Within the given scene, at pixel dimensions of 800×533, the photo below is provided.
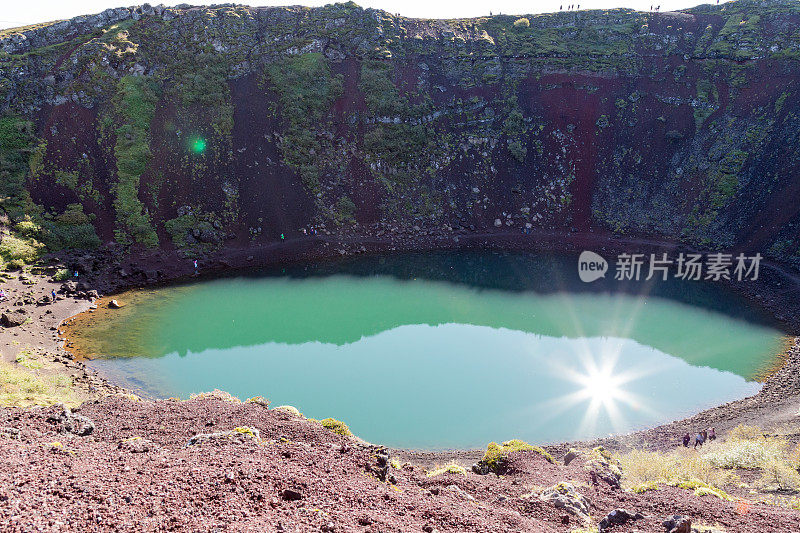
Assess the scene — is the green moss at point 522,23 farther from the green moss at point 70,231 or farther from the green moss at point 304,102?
the green moss at point 70,231

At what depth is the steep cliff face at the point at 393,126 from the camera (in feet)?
132

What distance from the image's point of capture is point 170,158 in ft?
139

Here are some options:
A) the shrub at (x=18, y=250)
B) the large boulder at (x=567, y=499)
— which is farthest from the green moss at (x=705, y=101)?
the shrub at (x=18, y=250)

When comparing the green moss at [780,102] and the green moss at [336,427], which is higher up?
the green moss at [780,102]

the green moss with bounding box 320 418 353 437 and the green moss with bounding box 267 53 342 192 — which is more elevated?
the green moss with bounding box 267 53 342 192

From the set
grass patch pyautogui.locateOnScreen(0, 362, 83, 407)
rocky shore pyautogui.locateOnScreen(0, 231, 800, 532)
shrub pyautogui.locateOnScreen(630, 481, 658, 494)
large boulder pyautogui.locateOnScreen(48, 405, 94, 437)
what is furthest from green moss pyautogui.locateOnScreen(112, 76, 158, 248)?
shrub pyautogui.locateOnScreen(630, 481, 658, 494)

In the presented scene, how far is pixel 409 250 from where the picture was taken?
43.1 metres

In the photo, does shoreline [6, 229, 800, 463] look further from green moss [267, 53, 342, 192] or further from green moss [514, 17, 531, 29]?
green moss [514, 17, 531, 29]

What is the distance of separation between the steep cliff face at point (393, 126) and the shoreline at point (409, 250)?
1534mm

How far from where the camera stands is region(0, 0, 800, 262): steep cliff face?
4016 cm

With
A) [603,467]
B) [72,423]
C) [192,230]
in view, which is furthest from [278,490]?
[192,230]

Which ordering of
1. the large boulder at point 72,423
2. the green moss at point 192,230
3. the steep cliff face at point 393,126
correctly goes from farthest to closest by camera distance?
the steep cliff face at point 393,126 → the green moss at point 192,230 → the large boulder at point 72,423

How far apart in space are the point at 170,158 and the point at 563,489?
41180mm

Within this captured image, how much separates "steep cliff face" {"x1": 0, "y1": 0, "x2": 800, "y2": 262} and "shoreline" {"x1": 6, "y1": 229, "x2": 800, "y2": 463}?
1534mm
